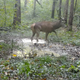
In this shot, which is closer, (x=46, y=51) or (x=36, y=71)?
(x=36, y=71)

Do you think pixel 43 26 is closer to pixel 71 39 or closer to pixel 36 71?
pixel 71 39

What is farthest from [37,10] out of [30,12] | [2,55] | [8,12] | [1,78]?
[1,78]

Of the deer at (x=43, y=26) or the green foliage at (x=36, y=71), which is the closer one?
the green foliage at (x=36, y=71)

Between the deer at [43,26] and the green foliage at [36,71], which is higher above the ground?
the deer at [43,26]

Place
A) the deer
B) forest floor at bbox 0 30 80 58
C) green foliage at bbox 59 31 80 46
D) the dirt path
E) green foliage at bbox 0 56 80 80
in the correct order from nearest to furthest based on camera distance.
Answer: green foliage at bbox 0 56 80 80
the dirt path
forest floor at bbox 0 30 80 58
green foliage at bbox 59 31 80 46
the deer

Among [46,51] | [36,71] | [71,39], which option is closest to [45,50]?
[46,51]

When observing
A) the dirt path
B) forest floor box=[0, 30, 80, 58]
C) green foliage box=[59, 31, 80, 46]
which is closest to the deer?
green foliage box=[59, 31, 80, 46]

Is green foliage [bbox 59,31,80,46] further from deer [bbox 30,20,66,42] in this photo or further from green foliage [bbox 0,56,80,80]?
green foliage [bbox 0,56,80,80]

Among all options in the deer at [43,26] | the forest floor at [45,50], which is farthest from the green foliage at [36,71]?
the deer at [43,26]

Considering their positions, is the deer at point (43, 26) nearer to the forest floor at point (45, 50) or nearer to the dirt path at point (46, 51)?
the forest floor at point (45, 50)

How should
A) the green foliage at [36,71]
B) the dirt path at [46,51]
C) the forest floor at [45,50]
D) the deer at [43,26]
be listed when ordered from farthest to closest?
1. the deer at [43,26]
2. the forest floor at [45,50]
3. the dirt path at [46,51]
4. the green foliage at [36,71]

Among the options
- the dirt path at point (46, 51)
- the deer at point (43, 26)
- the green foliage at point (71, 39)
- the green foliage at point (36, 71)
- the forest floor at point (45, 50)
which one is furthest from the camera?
the deer at point (43, 26)

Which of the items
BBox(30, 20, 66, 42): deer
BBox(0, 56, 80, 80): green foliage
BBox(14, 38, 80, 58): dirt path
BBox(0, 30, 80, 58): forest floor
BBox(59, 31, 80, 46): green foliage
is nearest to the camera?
BBox(0, 56, 80, 80): green foliage

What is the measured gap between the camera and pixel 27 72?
13.0 ft
